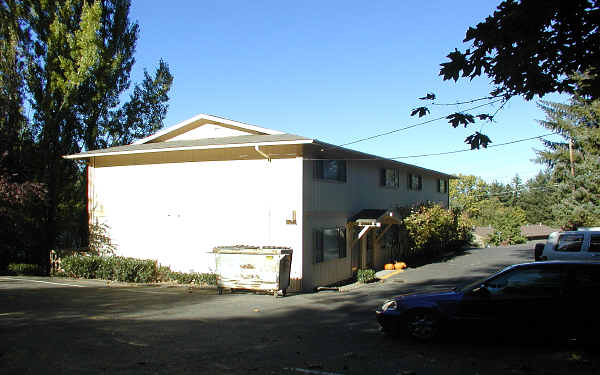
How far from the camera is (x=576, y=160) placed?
1367 inches

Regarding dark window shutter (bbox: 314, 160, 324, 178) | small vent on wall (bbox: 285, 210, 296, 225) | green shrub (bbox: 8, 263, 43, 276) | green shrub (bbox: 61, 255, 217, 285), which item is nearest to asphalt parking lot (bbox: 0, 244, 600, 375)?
small vent on wall (bbox: 285, 210, 296, 225)

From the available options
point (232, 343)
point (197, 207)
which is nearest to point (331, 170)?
point (197, 207)

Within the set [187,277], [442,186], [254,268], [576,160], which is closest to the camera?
[254,268]

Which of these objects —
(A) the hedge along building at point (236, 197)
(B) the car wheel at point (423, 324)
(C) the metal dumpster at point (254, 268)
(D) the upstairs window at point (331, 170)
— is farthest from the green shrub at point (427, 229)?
(B) the car wheel at point (423, 324)

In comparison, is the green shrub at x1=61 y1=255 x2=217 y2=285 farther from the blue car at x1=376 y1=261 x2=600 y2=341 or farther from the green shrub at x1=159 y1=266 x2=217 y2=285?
the blue car at x1=376 y1=261 x2=600 y2=341

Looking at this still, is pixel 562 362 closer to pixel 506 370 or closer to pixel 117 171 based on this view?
pixel 506 370

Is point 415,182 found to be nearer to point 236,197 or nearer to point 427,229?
point 427,229

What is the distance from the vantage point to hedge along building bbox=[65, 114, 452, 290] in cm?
1548

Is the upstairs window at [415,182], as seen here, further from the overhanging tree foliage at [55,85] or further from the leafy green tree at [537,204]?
the leafy green tree at [537,204]

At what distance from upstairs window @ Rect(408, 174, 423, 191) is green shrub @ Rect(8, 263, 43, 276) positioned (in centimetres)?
1838

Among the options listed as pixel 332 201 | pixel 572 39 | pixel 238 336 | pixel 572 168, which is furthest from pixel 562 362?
pixel 572 168

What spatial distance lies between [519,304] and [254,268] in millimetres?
8477

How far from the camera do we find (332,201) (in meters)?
17.1

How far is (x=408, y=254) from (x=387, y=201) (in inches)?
143
